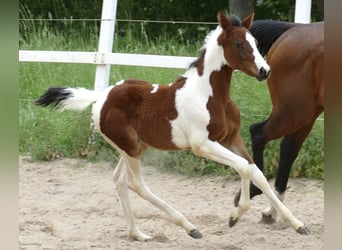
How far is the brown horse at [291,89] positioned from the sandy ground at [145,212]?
31 centimetres

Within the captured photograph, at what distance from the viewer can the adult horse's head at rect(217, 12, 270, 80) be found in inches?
123

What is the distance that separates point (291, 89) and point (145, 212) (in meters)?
1.39

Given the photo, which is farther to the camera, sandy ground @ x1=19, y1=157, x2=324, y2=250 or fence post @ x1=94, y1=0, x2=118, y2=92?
fence post @ x1=94, y1=0, x2=118, y2=92

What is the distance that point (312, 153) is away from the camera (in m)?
5.22

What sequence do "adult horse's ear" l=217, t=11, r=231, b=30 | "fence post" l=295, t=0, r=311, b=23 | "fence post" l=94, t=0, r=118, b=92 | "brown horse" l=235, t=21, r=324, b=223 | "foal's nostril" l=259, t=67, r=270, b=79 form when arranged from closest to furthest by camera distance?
1. "foal's nostril" l=259, t=67, r=270, b=79
2. "adult horse's ear" l=217, t=11, r=231, b=30
3. "brown horse" l=235, t=21, r=324, b=223
4. "fence post" l=295, t=0, r=311, b=23
5. "fence post" l=94, t=0, r=118, b=92

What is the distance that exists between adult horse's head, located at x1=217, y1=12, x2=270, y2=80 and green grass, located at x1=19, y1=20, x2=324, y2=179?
6.98 feet

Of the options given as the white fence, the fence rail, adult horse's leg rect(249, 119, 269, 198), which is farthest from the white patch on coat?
the white fence

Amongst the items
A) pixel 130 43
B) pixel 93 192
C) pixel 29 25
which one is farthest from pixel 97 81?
pixel 29 25

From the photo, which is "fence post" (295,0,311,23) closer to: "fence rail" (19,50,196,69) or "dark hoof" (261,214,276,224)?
"fence rail" (19,50,196,69)

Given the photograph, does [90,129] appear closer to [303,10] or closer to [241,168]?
[303,10]

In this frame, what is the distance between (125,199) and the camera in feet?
11.8

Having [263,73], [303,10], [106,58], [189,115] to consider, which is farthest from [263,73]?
[106,58]
